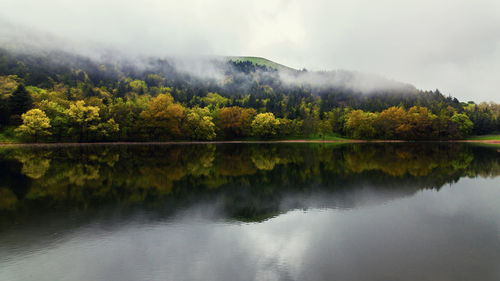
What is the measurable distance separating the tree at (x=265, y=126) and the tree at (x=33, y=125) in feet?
221

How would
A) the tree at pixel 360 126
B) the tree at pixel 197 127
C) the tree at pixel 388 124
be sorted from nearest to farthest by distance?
the tree at pixel 197 127 < the tree at pixel 360 126 < the tree at pixel 388 124

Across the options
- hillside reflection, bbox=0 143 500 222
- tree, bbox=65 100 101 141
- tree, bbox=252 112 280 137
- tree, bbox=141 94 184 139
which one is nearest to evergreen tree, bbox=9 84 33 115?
tree, bbox=65 100 101 141

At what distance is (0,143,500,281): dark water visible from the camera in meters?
9.48

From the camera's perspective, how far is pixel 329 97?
180m

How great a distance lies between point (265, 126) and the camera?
10931 cm

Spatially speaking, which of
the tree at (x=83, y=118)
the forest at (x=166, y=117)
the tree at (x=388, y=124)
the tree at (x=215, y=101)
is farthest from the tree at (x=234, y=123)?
the tree at (x=388, y=124)

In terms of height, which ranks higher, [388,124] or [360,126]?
→ [388,124]

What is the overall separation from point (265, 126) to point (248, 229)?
96.7 metres

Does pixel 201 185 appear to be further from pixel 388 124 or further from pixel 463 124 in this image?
pixel 463 124

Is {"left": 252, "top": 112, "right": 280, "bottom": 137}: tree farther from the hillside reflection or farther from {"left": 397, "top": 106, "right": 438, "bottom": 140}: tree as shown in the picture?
the hillside reflection

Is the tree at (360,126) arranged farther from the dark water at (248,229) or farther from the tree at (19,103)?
the tree at (19,103)

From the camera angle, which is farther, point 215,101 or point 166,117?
point 215,101

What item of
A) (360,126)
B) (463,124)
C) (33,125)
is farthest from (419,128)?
(33,125)

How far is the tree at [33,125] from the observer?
242ft
